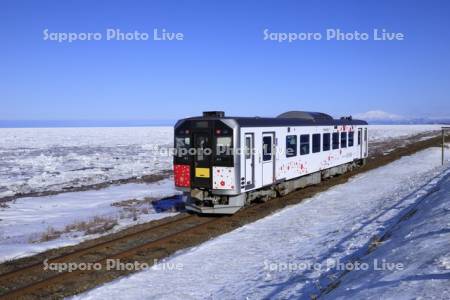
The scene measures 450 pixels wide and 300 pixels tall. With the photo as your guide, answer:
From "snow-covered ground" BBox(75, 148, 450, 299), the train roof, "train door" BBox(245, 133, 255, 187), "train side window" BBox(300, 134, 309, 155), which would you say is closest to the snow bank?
"snow-covered ground" BBox(75, 148, 450, 299)

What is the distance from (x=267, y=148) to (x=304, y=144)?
349 cm

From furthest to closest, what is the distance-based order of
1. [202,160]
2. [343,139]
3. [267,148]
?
[343,139] < [267,148] < [202,160]

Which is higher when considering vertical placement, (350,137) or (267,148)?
(350,137)

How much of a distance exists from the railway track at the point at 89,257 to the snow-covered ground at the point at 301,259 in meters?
1.02

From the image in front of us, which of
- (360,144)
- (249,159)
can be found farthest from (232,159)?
(360,144)

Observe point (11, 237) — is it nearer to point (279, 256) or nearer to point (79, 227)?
point (79, 227)

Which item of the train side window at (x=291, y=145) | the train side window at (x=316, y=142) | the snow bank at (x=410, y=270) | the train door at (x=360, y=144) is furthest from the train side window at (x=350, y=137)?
the snow bank at (x=410, y=270)

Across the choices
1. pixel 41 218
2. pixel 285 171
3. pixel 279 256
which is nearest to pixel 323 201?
pixel 285 171

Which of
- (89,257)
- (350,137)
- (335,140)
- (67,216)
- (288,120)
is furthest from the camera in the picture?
(350,137)

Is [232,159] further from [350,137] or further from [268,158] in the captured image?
[350,137]

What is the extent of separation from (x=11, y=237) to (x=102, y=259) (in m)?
4.64

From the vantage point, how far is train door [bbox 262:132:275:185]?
1434 cm

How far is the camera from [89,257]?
968 centimetres

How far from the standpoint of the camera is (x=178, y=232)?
11828 millimetres
